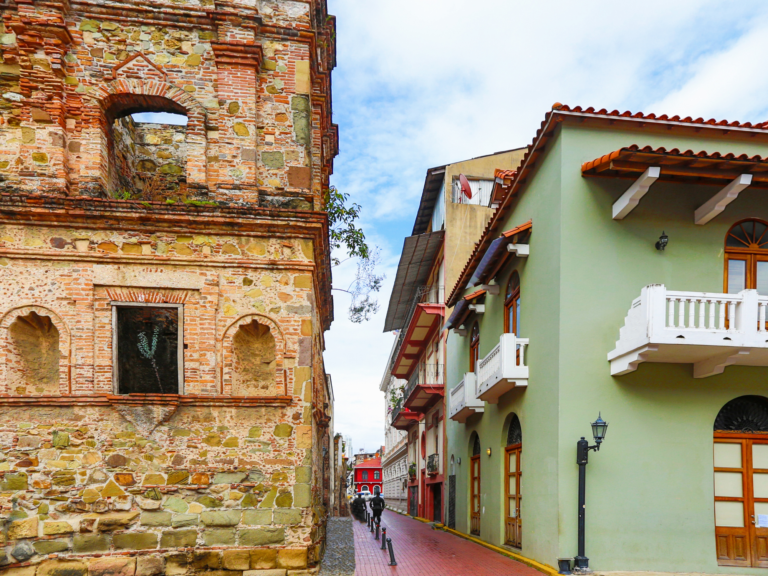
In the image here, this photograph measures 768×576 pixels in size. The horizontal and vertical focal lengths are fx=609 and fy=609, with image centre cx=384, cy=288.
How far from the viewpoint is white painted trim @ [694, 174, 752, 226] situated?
966 centimetres

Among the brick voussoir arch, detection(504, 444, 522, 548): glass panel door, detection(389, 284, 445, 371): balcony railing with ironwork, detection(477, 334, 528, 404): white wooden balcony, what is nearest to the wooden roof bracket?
detection(477, 334, 528, 404): white wooden balcony

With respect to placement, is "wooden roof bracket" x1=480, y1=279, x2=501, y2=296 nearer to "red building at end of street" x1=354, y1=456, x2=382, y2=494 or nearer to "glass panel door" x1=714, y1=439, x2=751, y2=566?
"glass panel door" x1=714, y1=439, x2=751, y2=566

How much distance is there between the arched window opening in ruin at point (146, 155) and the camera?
10.3m

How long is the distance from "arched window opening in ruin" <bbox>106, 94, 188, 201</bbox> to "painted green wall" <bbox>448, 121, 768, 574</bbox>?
22.9 ft

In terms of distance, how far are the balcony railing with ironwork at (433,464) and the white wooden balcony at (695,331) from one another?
579 inches

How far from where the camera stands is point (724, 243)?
1048cm

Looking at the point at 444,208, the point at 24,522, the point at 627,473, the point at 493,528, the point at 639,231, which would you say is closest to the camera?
the point at 24,522

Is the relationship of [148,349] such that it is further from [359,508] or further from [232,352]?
[359,508]

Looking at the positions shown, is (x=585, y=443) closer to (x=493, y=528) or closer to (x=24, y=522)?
(x=493, y=528)

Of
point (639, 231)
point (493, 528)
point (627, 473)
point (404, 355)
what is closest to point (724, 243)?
point (639, 231)

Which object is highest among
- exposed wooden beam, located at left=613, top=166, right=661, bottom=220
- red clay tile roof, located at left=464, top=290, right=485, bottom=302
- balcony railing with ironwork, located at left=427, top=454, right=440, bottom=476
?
exposed wooden beam, located at left=613, top=166, right=661, bottom=220

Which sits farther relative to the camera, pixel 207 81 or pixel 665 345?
pixel 207 81

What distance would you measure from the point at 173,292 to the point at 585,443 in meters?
6.79

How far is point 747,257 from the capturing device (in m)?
10.6
